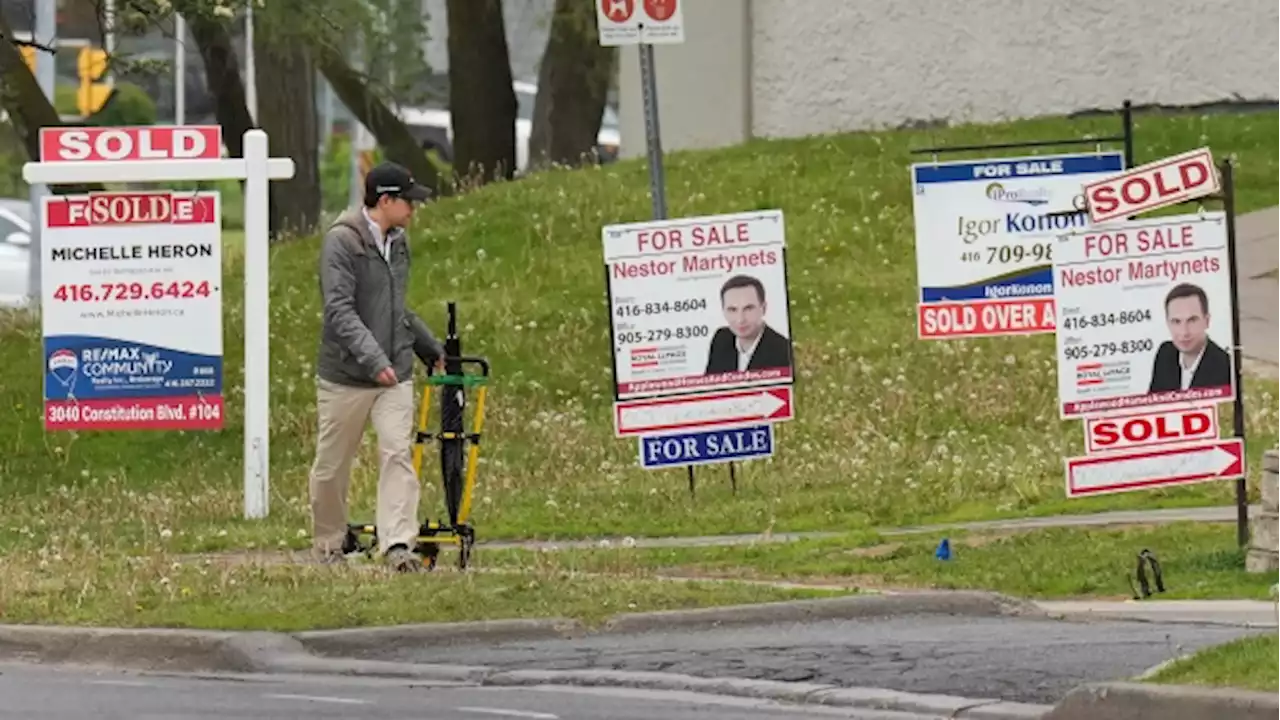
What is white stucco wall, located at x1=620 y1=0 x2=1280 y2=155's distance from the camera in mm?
26906

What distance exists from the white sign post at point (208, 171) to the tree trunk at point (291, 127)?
16897 millimetres

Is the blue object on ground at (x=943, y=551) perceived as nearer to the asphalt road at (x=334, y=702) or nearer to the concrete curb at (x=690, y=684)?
the concrete curb at (x=690, y=684)

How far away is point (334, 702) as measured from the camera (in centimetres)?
1038

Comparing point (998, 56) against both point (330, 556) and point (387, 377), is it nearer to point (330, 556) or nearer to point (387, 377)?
point (330, 556)

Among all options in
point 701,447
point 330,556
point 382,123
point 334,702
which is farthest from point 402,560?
point 382,123

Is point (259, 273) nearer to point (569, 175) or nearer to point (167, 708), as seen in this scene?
point (167, 708)

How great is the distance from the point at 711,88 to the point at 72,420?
12.7 metres

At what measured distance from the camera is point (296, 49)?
32.0 metres

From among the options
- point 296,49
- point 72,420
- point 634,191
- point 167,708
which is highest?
point 296,49

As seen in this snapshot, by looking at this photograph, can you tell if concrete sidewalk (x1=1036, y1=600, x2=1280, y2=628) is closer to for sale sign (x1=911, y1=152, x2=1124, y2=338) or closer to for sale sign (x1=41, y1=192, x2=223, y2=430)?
for sale sign (x1=911, y1=152, x2=1124, y2=338)

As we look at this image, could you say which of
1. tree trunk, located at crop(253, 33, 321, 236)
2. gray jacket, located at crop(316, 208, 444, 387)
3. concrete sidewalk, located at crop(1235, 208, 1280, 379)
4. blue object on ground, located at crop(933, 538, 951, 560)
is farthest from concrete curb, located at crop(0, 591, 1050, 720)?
tree trunk, located at crop(253, 33, 321, 236)

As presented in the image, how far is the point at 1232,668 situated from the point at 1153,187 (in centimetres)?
462

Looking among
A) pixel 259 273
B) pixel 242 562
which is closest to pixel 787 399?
pixel 259 273

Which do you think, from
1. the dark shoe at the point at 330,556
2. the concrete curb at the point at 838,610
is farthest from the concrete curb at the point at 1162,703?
the dark shoe at the point at 330,556
